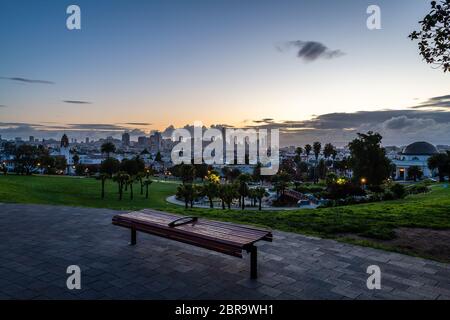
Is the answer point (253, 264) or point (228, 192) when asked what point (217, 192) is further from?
point (253, 264)

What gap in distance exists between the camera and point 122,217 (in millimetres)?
7590

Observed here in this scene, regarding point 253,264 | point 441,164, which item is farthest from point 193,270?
point 441,164

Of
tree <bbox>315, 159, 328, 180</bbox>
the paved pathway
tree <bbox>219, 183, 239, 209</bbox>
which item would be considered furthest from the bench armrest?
tree <bbox>315, 159, 328, 180</bbox>

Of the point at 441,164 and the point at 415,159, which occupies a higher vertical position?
the point at 441,164

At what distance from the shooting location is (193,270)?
618 centimetres

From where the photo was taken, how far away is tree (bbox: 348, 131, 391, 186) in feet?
124

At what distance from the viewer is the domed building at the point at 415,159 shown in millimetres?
105812

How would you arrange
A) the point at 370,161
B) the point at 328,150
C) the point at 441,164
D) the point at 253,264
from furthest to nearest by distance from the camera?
1. the point at 328,150
2. the point at 441,164
3. the point at 370,161
4. the point at 253,264

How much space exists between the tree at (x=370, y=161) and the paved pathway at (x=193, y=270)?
108ft

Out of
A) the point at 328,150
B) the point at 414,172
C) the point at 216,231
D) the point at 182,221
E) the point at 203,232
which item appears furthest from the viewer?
the point at 328,150

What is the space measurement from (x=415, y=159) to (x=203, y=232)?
122m

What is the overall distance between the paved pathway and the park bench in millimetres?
563

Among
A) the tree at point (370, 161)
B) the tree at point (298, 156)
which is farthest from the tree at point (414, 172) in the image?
the tree at point (370, 161)
